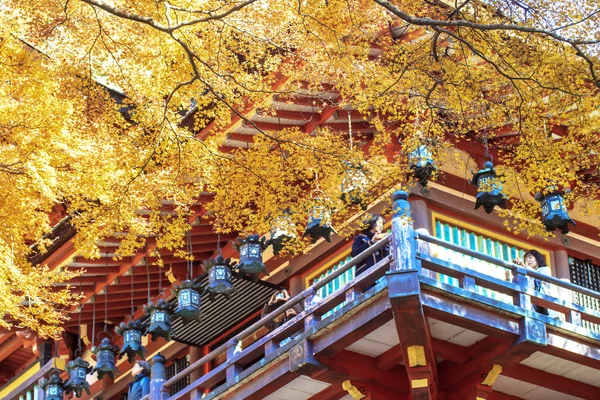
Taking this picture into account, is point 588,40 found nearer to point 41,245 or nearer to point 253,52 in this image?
point 253,52

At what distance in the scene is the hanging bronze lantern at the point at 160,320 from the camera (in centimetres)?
1650

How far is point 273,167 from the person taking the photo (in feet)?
49.5

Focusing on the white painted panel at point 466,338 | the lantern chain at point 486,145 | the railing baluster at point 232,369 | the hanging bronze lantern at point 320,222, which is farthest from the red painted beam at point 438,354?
the lantern chain at point 486,145

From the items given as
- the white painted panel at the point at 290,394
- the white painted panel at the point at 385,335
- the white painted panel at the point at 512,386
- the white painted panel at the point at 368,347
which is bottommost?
the white painted panel at the point at 512,386

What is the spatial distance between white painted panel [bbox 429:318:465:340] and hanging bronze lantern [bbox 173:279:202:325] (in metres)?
4.15

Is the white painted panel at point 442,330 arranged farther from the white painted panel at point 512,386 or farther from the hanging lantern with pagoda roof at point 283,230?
the hanging lantern with pagoda roof at point 283,230

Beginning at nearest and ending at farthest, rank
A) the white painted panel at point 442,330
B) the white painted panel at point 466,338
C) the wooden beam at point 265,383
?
the white painted panel at point 442,330 < the white painted panel at point 466,338 < the wooden beam at point 265,383

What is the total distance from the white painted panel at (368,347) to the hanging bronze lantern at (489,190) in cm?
223

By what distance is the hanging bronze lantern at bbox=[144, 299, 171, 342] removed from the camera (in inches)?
650

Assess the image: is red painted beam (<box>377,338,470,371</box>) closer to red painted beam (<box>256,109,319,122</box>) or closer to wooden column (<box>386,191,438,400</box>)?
wooden column (<box>386,191,438,400</box>)

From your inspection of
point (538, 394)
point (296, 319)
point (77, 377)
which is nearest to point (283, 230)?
point (296, 319)

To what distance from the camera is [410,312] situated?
12.5 m

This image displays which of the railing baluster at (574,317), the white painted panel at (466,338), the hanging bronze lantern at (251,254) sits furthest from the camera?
the hanging bronze lantern at (251,254)

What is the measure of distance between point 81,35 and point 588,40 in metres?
7.49
